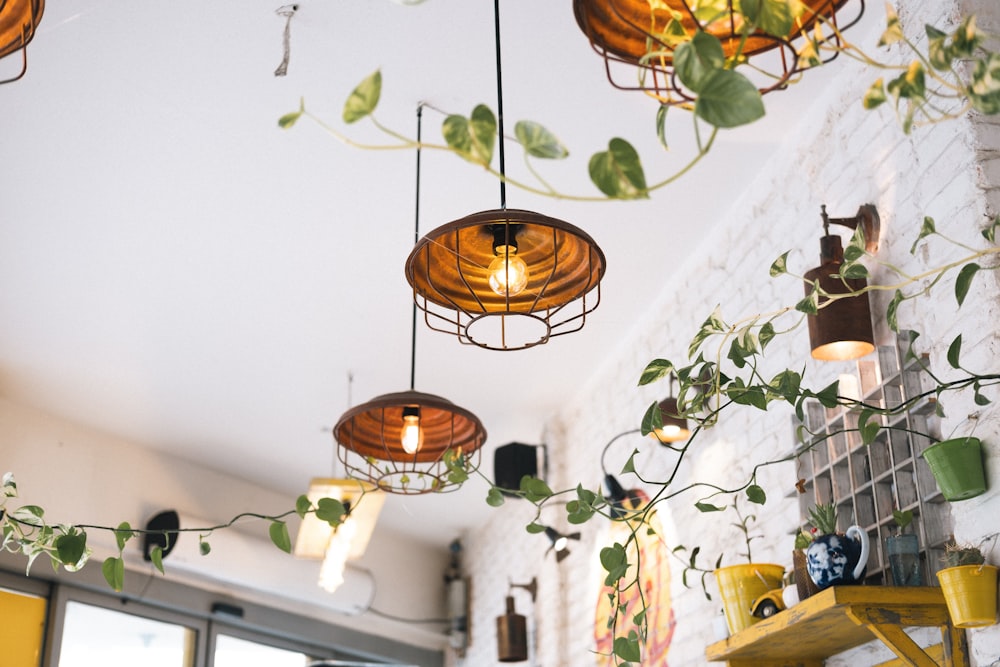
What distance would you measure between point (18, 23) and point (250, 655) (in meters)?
4.66

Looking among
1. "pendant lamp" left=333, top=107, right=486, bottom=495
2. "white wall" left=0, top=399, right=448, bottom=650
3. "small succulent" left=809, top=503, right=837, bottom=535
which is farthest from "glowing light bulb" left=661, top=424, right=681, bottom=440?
"white wall" left=0, top=399, right=448, bottom=650

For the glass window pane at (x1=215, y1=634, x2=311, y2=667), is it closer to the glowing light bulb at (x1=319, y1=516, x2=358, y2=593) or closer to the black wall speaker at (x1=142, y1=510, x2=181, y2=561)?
the black wall speaker at (x1=142, y1=510, x2=181, y2=561)

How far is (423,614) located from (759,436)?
372cm

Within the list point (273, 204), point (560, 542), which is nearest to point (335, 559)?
point (560, 542)

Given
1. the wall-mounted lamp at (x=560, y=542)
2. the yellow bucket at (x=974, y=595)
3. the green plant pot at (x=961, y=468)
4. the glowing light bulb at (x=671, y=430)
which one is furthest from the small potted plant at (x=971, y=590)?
the wall-mounted lamp at (x=560, y=542)

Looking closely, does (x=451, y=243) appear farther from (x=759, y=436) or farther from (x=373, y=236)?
(x=373, y=236)

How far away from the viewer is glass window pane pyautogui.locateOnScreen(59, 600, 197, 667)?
516 centimetres

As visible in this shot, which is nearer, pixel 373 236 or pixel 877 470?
pixel 877 470

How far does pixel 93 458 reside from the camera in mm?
5324

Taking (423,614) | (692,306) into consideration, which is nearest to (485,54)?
(692,306)

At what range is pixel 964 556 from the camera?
215 centimetres

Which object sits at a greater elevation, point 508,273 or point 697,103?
point 508,273

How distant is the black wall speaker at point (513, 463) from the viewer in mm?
4992

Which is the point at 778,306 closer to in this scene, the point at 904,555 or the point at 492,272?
the point at 904,555
